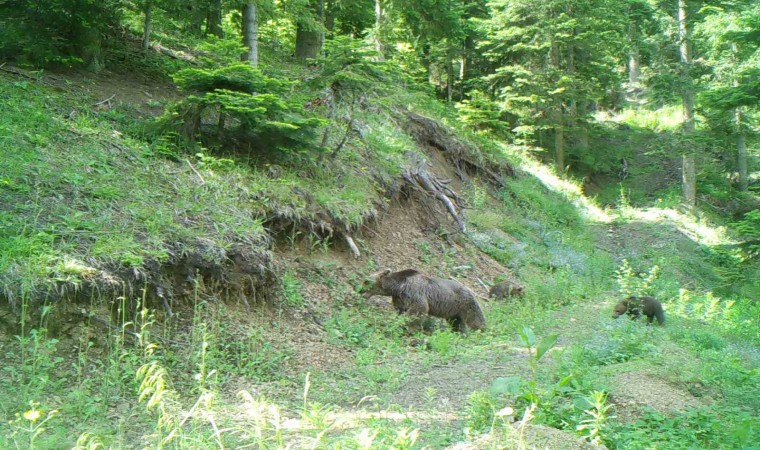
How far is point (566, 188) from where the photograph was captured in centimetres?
2430

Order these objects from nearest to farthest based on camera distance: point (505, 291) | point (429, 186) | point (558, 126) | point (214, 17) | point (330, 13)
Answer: point (505, 291)
point (214, 17)
point (429, 186)
point (330, 13)
point (558, 126)

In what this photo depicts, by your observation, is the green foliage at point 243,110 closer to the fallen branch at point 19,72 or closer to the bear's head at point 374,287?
the bear's head at point 374,287

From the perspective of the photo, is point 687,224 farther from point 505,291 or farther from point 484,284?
point 505,291

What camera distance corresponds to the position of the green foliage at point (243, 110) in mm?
9383

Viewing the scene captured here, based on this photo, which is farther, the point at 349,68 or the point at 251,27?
the point at 251,27

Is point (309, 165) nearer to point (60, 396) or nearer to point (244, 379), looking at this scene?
point (244, 379)

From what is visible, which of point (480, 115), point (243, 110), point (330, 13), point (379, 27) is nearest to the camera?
point (243, 110)

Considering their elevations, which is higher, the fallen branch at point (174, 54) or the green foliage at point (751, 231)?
the fallen branch at point (174, 54)

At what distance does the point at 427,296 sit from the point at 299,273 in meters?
2.18

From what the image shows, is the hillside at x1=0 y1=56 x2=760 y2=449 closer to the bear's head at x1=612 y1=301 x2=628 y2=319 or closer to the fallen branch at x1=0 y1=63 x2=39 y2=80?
the fallen branch at x1=0 y1=63 x2=39 y2=80

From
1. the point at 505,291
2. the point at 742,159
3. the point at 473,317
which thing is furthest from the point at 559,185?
the point at 473,317

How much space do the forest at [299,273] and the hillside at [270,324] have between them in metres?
0.04

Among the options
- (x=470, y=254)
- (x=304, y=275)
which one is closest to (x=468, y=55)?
(x=470, y=254)

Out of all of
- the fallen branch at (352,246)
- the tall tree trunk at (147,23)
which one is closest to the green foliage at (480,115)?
the fallen branch at (352,246)
